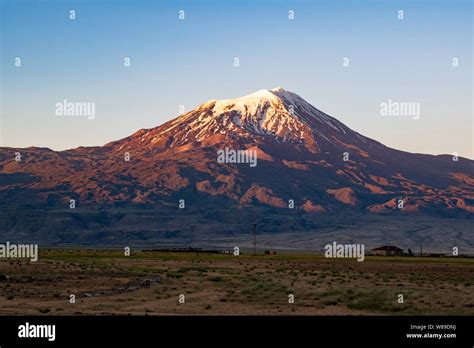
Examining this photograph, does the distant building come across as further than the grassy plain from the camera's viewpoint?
Yes

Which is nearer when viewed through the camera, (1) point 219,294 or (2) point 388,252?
(1) point 219,294

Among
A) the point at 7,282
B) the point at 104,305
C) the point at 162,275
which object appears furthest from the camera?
the point at 162,275

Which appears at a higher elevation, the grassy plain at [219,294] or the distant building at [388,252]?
the grassy plain at [219,294]

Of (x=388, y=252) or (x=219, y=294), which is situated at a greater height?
(x=219, y=294)

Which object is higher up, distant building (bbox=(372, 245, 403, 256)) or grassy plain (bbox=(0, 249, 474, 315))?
A: grassy plain (bbox=(0, 249, 474, 315))

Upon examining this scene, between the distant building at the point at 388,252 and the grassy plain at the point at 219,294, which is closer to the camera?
the grassy plain at the point at 219,294
